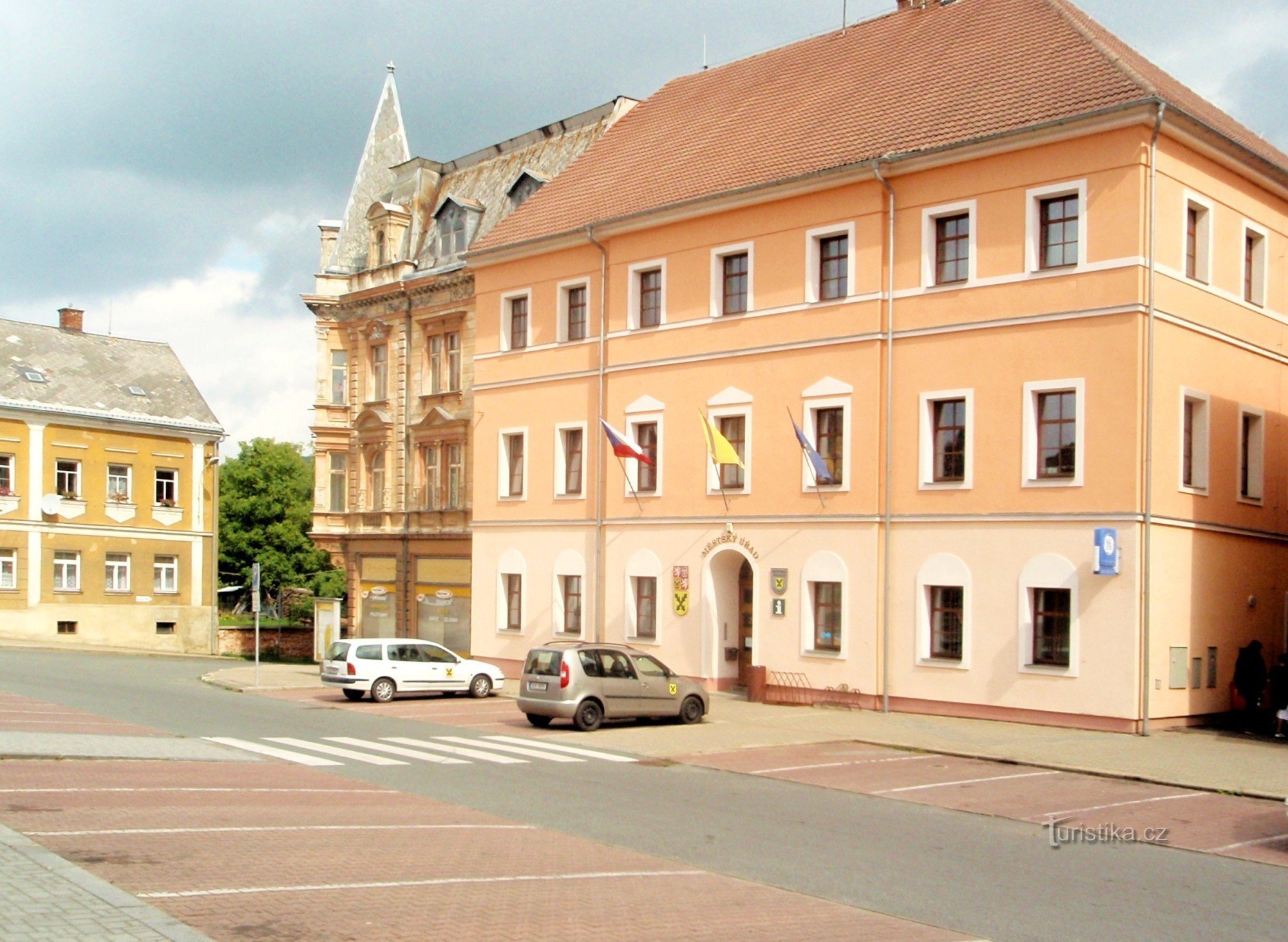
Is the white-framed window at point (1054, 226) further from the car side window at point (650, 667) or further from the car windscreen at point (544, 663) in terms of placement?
the car windscreen at point (544, 663)

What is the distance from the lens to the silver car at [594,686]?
24.2m

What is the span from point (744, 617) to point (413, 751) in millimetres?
12645

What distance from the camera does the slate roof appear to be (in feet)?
181

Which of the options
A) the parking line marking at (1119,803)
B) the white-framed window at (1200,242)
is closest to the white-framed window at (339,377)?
the white-framed window at (1200,242)

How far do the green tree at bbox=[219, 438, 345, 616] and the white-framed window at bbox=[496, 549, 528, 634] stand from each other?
47.6 meters

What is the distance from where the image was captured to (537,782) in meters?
17.2

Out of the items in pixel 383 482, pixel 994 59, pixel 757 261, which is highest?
pixel 994 59

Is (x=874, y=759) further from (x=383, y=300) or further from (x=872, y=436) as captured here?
(x=383, y=300)

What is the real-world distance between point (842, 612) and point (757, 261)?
809cm

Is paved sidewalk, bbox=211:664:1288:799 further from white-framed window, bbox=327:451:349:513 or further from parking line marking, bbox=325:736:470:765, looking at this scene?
white-framed window, bbox=327:451:349:513

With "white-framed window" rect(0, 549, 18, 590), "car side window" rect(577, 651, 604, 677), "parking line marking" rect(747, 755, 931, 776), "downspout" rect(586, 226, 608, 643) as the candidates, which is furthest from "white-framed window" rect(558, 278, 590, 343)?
"white-framed window" rect(0, 549, 18, 590)

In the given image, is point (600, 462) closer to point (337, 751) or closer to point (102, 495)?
point (337, 751)

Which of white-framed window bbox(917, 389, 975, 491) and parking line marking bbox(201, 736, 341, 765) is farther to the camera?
white-framed window bbox(917, 389, 975, 491)

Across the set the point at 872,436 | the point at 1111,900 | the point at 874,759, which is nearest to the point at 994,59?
Result: the point at 872,436
